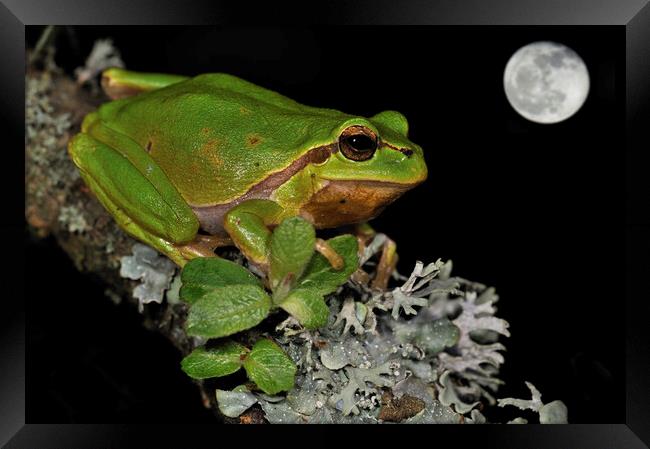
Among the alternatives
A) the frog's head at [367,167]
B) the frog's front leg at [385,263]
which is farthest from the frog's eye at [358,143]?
the frog's front leg at [385,263]

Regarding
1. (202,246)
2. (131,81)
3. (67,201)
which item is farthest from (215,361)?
(131,81)

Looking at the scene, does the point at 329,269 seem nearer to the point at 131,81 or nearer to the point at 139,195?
the point at 139,195

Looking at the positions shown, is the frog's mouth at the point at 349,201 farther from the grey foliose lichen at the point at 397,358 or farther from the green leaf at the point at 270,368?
the green leaf at the point at 270,368

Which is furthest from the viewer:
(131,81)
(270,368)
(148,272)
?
(131,81)

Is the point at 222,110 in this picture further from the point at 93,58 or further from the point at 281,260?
the point at 93,58

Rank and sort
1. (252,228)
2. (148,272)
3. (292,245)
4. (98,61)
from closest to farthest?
1. (292,245)
2. (252,228)
3. (148,272)
4. (98,61)
